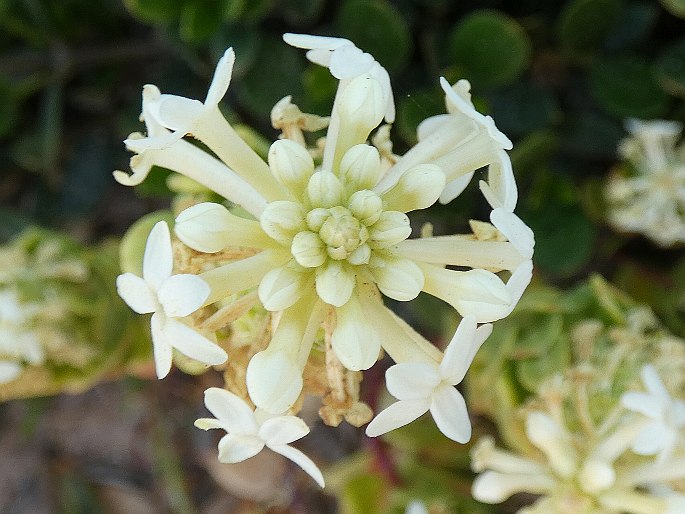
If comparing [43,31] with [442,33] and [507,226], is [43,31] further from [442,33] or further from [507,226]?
[507,226]

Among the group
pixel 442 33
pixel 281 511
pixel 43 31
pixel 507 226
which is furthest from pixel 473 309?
pixel 281 511

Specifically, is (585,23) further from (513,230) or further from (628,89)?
(513,230)

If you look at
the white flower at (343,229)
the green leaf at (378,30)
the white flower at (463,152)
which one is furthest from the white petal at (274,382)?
the green leaf at (378,30)

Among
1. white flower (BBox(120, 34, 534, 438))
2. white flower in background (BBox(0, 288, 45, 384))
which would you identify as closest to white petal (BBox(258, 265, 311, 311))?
white flower (BBox(120, 34, 534, 438))

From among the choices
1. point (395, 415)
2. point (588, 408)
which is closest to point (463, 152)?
point (395, 415)

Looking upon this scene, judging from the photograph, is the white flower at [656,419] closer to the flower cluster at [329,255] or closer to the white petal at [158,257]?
the flower cluster at [329,255]

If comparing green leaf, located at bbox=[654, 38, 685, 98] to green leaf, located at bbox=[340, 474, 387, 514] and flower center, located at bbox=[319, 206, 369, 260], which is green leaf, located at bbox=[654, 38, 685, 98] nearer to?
flower center, located at bbox=[319, 206, 369, 260]
